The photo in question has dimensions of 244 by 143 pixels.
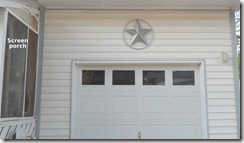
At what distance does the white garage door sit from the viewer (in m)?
3.99

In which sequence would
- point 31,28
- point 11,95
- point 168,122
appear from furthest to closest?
point 168,122 → point 31,28 → point 11,95

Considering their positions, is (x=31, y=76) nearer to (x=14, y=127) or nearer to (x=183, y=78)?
(x=14, y=127)

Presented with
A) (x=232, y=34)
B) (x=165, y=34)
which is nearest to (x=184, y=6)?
(x=165, y=34)

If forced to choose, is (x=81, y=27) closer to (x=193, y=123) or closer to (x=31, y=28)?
(x=31, y=28)

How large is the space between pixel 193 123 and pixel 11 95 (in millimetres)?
2679

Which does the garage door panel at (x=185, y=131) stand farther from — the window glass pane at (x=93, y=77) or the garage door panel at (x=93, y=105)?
the window glass pane at (x=93, y=77)

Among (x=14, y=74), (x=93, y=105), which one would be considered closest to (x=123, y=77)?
(x=93, y=105)

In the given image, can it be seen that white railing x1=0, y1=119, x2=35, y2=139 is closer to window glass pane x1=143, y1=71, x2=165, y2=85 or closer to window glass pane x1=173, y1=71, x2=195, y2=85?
window glass pane x1=143, y1=71, x2=165, y2=85

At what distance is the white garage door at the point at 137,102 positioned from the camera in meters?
3.99


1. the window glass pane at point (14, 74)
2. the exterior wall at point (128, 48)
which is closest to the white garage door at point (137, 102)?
the exterior wall at point (128, 48)

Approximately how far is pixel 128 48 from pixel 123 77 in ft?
1.56

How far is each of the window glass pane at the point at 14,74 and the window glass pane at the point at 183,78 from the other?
7.57 ft

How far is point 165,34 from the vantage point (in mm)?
4102

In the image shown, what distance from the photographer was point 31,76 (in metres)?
3.71
